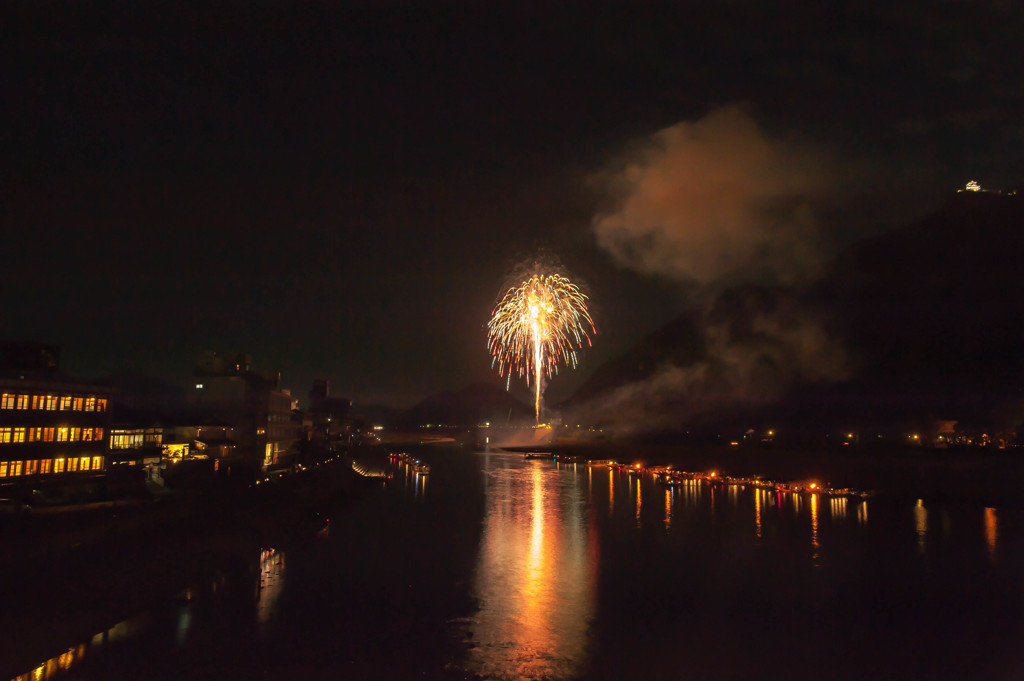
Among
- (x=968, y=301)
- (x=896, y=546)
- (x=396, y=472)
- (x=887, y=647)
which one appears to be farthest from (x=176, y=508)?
(x=968, y=301)

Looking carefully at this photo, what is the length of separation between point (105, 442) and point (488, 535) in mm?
12016

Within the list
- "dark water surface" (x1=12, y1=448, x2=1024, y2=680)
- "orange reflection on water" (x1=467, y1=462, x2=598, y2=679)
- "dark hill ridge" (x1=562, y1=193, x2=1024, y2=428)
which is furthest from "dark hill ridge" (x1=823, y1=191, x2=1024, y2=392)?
"orange reflection on water" (x1=467, y1=462, x2=598, y2=679)

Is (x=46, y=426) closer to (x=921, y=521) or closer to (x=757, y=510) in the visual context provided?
(x=757, y=510)

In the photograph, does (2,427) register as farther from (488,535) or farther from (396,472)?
(396,472)

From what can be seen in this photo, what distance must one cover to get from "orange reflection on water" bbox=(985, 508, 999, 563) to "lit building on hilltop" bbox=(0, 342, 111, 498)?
23.8 metres

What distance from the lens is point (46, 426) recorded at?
17.5 meters

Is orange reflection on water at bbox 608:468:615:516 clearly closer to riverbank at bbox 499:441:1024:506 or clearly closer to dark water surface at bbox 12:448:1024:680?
dark water surface at bbox 12:448:1024:680

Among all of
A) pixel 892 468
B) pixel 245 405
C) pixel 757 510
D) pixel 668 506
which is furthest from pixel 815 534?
pixel 245 405

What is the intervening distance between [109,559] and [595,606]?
9110mm

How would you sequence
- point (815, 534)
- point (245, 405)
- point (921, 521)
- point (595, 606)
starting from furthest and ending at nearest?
point (245, 405), point (921, 521), point (815, 534), point (595, 606)

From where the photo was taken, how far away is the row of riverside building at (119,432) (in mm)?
16453

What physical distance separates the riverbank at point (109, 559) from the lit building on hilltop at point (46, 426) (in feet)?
9.93

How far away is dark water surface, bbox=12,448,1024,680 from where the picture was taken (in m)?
9.07

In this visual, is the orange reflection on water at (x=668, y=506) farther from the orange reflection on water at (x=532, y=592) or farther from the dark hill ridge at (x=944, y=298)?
the dark hill ridge at (x=944, y=298)
